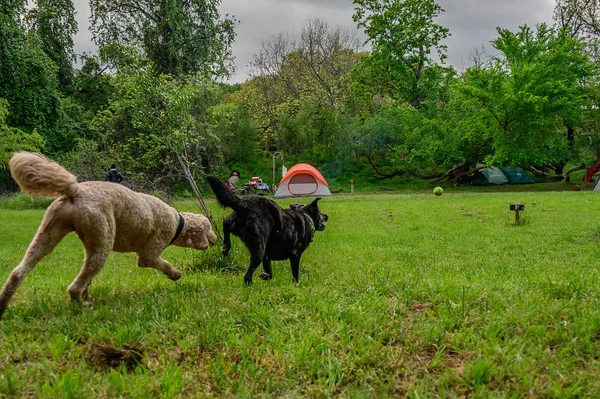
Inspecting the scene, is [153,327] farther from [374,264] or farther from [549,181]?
[549,181]

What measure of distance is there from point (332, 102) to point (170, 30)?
55.9 feet

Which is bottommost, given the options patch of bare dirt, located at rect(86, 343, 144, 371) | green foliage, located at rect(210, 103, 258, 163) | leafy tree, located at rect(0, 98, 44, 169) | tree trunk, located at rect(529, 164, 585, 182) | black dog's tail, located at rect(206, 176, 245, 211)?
patch of bare dirt, located at rect(86, 343, 144, 371)

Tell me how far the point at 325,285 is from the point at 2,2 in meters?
26.5

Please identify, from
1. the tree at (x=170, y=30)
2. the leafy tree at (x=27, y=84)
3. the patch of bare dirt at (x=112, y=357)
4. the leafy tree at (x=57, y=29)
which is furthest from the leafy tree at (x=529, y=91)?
the leafy tree at (x=57, y=29)

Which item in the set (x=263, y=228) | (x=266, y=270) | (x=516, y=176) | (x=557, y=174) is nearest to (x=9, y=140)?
(x=266, y=270)

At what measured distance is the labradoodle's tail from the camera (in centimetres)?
290

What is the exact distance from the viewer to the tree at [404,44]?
2991cm

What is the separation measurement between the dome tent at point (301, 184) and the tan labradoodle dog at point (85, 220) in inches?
820

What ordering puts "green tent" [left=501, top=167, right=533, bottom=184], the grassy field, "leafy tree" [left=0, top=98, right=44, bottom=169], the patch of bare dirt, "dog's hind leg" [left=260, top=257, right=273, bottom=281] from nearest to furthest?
the grassy field, the patch of bare dirt, "dog's hind leg" [left=260, top=257, right=273, bottom=281], "leafy tree" [left=0, top=98, right=44, bottom=169], "green tent" [left=501, top=167, right=533, bottom=184]

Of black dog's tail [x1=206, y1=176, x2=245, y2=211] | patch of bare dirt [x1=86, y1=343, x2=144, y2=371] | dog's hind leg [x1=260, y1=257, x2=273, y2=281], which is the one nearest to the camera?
patch of bare dirt [x1=86, y1=343, x2=144, y2=371]

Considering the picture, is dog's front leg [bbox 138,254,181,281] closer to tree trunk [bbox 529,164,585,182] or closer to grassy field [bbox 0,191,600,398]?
grassy field [bbox 0,191,600,398]

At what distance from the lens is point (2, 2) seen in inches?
846

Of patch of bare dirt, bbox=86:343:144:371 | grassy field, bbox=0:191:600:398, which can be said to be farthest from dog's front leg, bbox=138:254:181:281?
patch of bare dirt, bbox=86:343:144:371

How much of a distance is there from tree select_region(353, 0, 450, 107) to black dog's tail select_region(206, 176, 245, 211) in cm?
2904
